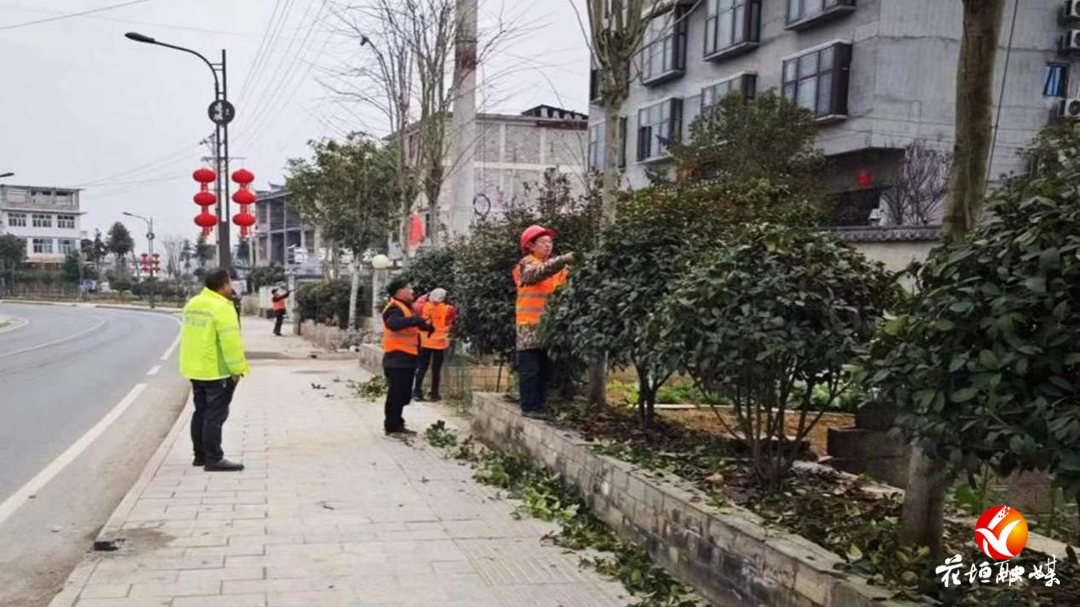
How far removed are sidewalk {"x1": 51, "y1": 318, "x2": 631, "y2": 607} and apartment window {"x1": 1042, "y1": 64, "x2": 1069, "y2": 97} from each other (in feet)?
74.6

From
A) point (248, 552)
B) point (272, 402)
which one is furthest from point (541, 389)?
point (272, 402)

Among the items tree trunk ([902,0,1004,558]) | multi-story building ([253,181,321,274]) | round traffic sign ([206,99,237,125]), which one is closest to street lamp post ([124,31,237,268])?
round traffic sign ([206,99,237,125])

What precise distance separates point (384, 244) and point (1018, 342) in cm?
3026

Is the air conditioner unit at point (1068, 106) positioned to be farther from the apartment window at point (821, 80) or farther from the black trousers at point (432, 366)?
the black trousers at point (432, 366)

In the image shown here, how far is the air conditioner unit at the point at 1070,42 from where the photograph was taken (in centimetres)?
2300

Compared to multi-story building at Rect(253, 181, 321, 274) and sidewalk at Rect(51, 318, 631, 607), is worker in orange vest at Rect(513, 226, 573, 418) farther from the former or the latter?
multi-story building at Rect(253, 181, 321, 274)

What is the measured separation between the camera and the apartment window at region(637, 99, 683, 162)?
31438 millimetres

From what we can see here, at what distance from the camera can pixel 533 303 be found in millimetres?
7309

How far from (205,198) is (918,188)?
699 inches

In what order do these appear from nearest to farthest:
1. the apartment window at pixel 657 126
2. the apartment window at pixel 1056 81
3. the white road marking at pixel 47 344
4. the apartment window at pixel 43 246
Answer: the white road marking at pixel 47 344, the apartment window at pixel 1056 81, the apartment window at pixel 657 126, the apartment window at pixel 43 246

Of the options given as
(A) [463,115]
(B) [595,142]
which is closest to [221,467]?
(A) [463,115]

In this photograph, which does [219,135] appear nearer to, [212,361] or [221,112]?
[221,112]

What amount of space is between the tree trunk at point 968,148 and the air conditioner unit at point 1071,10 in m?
24.0

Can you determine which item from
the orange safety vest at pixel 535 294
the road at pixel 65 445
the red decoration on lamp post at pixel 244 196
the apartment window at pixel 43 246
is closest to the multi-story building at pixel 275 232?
the apartment window at pixel 43 246
